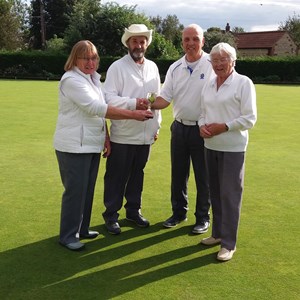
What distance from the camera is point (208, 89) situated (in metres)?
3.81

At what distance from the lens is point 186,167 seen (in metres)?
4.66

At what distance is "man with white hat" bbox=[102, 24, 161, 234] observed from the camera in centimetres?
429

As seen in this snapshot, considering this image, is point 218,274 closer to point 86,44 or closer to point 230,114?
point 230,114

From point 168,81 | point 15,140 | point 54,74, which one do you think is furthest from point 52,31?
point 168,81

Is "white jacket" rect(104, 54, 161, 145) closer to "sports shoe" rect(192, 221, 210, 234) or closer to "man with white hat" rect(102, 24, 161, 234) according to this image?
"man with white hat" rect(102, 24, 161, 234)

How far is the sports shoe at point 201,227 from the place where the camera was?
14.7ft

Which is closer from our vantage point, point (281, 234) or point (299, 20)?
point (281, 234)

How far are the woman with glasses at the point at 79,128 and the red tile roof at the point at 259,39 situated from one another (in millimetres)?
54454

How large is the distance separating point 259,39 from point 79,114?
5731cm

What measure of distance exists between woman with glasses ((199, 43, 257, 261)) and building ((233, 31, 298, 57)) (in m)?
52.1

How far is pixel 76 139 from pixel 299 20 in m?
69.0

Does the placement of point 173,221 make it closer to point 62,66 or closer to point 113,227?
point 113,227

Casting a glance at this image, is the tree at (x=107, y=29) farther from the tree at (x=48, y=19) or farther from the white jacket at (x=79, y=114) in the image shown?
the white jacket at (x=79, y=114)

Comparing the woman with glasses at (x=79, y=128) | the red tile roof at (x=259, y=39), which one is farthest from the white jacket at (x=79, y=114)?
the red tile roof at (x=259, y=39)
